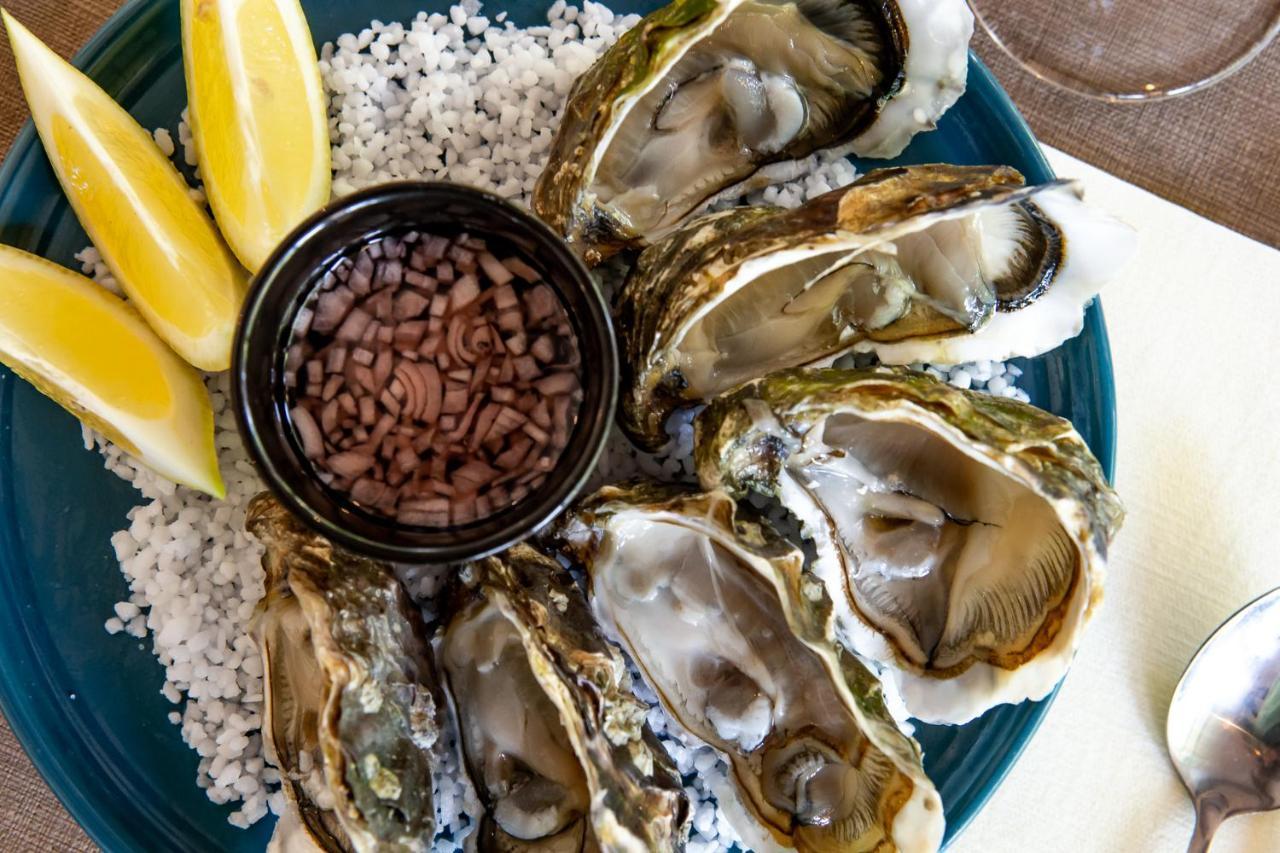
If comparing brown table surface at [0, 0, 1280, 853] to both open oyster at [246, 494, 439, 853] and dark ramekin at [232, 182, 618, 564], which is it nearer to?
open oyster at [246, 494, 439, 853]

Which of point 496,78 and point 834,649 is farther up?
point 496,78

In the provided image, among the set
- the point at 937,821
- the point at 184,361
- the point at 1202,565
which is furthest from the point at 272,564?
the point at 1202,565

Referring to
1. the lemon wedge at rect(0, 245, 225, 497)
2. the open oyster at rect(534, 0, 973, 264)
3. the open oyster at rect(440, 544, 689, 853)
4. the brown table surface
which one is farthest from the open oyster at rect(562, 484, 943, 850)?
the brown table surface

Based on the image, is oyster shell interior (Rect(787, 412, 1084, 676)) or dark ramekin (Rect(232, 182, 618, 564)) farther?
oyster shell interior (Rect(787, 412, 1084, 676))

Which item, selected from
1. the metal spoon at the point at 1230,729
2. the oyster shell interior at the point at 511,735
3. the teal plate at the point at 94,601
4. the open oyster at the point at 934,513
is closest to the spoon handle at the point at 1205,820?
the metal spoon at the point at 1230,729

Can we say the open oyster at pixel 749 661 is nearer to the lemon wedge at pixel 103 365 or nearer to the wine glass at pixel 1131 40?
the lemon wedge at pixel 103 365

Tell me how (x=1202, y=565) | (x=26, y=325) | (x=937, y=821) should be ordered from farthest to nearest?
(x=1202, y=565)
(x=26, y=325)
(x=937, y=821)

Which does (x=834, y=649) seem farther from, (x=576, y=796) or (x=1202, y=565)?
(x=1202, y=565)
